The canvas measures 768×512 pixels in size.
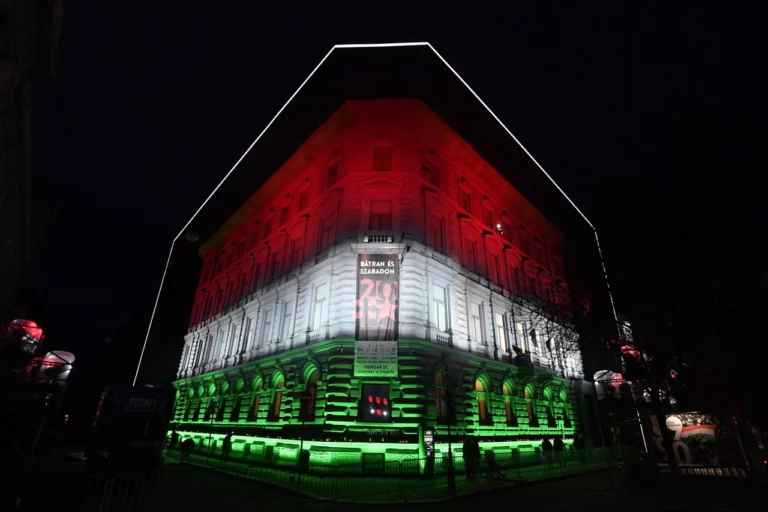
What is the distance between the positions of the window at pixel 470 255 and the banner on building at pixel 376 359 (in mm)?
9430

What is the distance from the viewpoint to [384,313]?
1962cm

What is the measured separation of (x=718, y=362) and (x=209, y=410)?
34.6 meters

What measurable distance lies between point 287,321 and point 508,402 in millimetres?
Result: 15414

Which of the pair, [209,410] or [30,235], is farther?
[30,235]

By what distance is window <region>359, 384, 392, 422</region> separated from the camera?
60.2 feet


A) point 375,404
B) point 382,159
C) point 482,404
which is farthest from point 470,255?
point 375,404

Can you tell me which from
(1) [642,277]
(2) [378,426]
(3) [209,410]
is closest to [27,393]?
(3) [209,410]

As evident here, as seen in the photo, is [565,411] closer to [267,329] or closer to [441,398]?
[441,398]

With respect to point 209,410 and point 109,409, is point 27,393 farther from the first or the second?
point 209,410

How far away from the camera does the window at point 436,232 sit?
75.8 ft

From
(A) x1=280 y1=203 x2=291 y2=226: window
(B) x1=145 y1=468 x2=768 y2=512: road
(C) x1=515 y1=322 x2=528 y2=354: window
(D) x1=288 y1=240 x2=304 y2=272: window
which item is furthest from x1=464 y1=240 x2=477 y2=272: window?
(A) x1=280 y1=203 x2=291 y2=226: window

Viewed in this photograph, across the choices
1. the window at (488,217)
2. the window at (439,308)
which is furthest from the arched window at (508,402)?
the window at (488,217)

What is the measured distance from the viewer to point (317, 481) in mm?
15859

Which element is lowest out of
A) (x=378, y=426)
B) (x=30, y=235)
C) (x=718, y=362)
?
(x=378, y=426)
